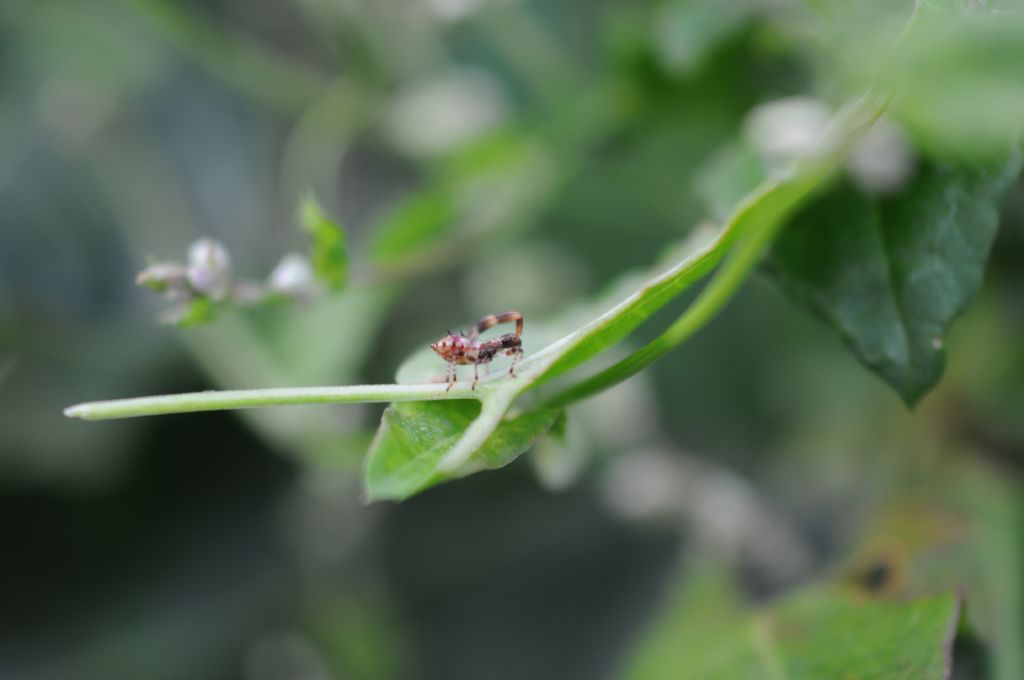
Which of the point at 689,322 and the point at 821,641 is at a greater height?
the point at 689,322

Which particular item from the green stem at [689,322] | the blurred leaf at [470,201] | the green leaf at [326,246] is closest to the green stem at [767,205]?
the green stem at [689,322]

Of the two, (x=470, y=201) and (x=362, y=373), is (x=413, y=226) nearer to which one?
(x=470, y=201)

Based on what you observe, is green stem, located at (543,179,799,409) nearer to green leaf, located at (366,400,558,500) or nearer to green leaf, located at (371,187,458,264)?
green leaf, located at (366,400,558,500)

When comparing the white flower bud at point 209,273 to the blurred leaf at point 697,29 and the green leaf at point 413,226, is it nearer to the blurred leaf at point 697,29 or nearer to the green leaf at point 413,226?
the green leaf at point 413,226

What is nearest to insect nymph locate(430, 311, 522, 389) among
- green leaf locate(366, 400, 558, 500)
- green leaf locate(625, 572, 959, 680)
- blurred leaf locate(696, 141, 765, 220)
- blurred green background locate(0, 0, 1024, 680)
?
green leaf locate(366, 400, 558, 500)

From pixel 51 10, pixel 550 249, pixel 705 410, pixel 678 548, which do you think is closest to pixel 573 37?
pixel 550 249

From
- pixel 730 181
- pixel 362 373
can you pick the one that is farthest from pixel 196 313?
pixel 362 373
